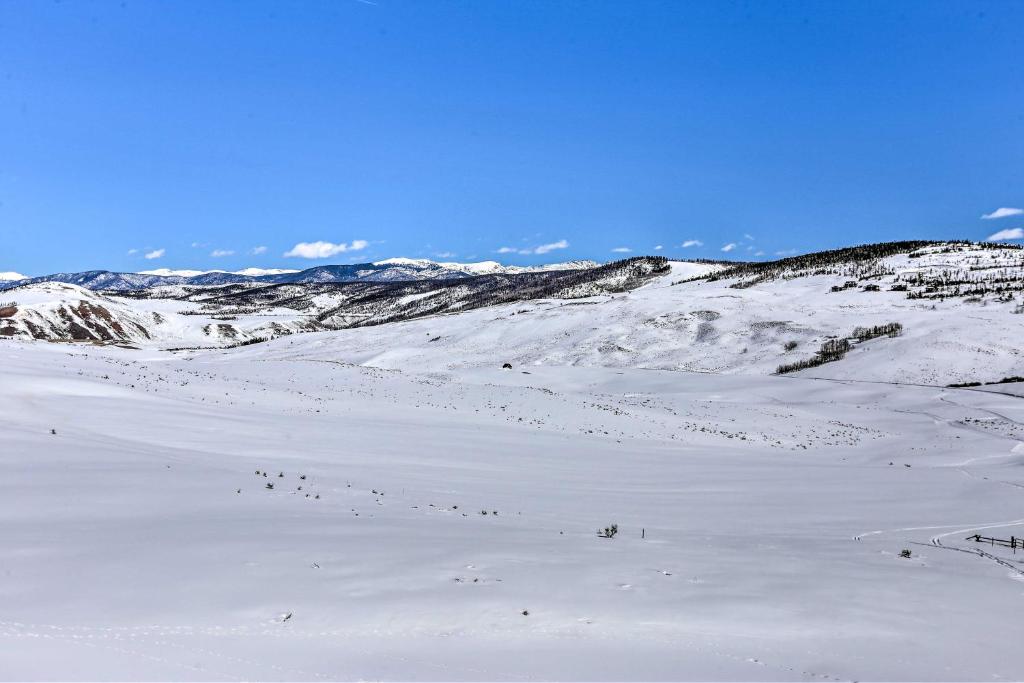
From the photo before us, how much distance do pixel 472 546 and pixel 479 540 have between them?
0.43 metres

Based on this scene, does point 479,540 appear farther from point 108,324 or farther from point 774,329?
point 108,324

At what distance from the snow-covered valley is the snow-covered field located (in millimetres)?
52

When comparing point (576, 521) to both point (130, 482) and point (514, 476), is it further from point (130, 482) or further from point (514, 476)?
point (130, 482)

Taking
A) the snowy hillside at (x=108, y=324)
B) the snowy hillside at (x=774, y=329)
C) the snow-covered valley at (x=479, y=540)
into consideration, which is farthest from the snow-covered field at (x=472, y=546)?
the snowy hillside at (x=108, y=324)

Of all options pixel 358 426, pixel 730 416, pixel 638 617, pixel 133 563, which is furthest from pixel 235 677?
pixel 730 416

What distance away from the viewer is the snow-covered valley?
6281mm

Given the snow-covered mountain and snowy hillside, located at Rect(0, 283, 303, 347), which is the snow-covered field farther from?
snowy hillside, located at Rect(0, 283, 303, 347)

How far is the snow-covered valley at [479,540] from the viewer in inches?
247

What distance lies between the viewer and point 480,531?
10.8 m

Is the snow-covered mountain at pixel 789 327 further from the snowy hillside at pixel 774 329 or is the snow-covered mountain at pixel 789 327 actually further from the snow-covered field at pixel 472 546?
the snow-covered field at pixel 472 546

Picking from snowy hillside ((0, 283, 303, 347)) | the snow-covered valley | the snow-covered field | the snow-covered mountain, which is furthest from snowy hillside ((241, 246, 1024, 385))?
snowy hillside ((0, 283, 303, 347))

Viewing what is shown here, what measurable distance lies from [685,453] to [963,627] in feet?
56.1

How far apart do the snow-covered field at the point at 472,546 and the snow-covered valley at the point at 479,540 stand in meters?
0.05

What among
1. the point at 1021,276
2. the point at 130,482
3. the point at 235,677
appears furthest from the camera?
the point at 1021,276
